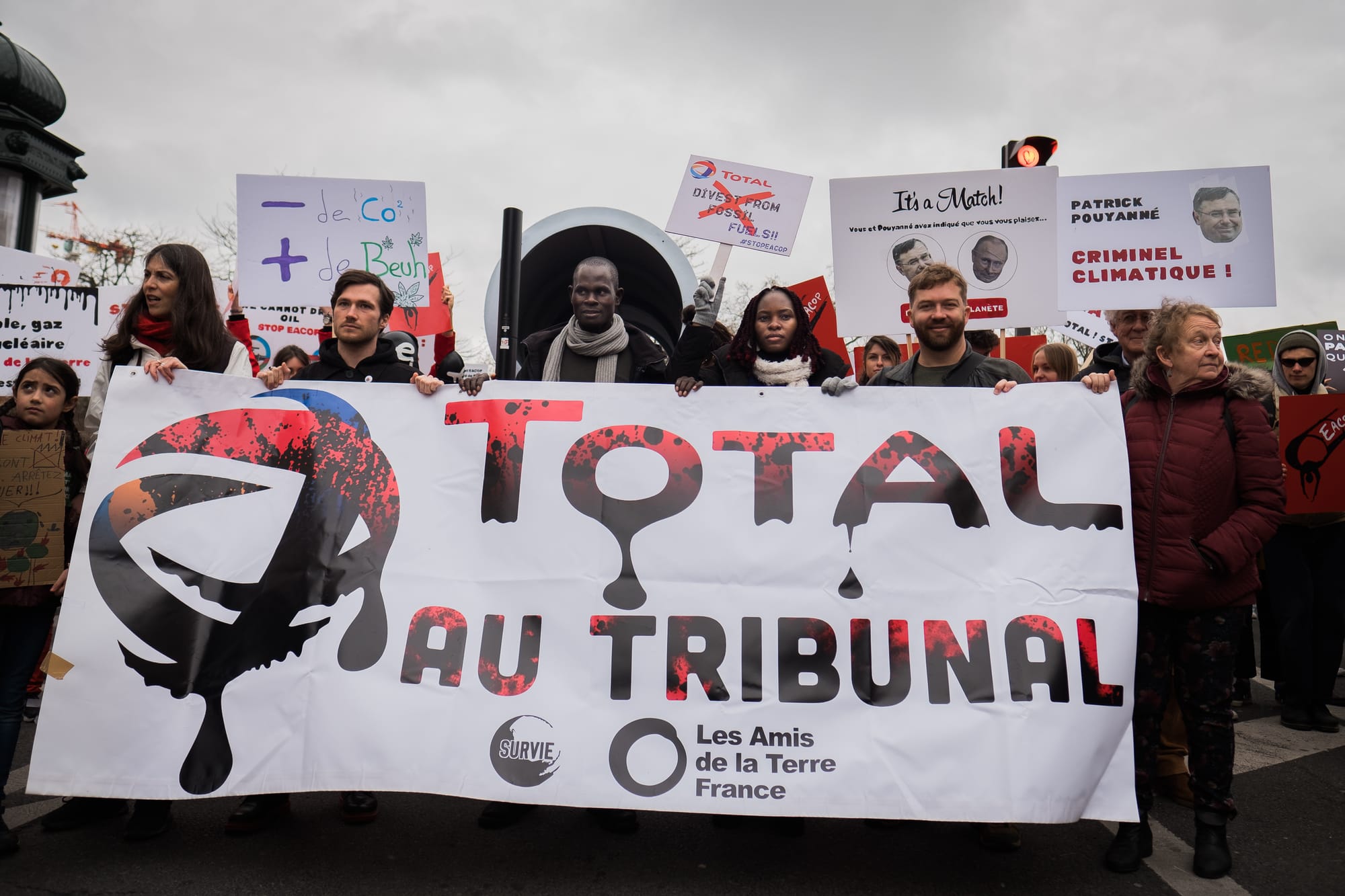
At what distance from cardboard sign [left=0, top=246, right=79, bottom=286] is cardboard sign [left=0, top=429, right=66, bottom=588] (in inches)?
177

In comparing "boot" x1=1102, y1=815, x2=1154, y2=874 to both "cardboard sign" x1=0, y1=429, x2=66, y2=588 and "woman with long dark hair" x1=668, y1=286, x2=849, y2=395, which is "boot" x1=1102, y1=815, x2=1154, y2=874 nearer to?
"woman with long dark hair" x1=668, y1=286, x2=849, y2=395

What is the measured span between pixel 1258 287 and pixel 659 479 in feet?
11.7

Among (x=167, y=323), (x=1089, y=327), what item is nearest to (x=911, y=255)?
(x=167, y=323)

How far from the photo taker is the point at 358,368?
3.67 metres

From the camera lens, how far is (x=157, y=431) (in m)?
3.36

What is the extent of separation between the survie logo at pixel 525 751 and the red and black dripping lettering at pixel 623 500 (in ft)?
1.58

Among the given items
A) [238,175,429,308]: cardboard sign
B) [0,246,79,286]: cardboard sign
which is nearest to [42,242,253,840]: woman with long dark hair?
[238,175,429,308]: cardboard sign

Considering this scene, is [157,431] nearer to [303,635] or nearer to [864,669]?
[303,635]

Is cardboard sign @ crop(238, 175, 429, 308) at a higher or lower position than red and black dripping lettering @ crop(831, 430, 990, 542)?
higher

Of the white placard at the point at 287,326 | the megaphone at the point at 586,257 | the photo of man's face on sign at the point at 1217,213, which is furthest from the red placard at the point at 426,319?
the photo of man's face on sign at the point at 1217,213

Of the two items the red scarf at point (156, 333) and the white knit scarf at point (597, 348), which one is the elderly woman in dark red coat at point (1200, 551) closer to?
the white knit scarf at point (597, 348)

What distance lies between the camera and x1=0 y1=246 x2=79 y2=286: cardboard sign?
7.21 metres

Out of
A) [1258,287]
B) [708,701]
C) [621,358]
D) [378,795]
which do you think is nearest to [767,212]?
[621,358]

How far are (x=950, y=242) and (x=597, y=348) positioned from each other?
2.59 m
